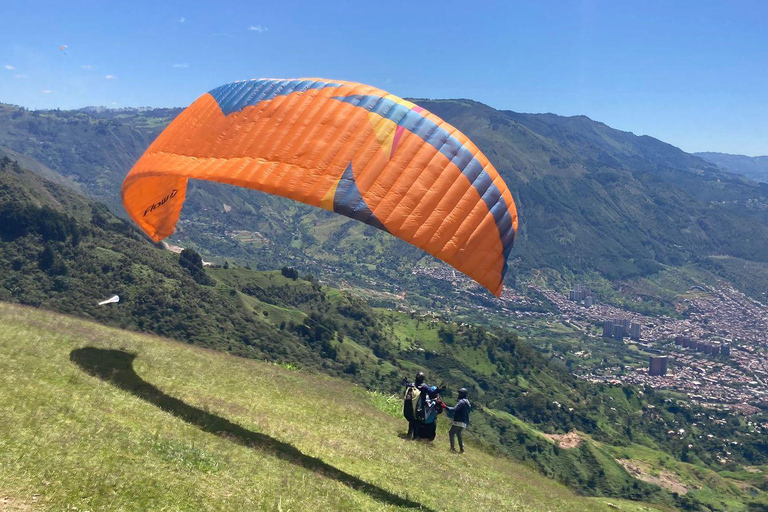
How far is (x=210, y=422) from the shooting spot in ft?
50.4

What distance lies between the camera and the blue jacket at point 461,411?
19.4 m

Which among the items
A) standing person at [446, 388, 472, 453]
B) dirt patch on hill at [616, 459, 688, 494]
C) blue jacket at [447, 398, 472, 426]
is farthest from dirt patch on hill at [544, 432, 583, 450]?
blue jacket at [447, 398, 472, 426]

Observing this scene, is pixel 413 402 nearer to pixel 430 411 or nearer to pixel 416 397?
pixel 416 397

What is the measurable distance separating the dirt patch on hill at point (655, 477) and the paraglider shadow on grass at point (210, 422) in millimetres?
104710

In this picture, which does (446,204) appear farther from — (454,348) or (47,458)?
(454,348)

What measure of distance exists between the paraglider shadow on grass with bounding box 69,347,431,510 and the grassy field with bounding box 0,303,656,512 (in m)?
0.06

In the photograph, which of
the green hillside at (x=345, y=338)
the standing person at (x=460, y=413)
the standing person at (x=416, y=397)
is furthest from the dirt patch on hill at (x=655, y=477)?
the standing person at (x=416, y=397)

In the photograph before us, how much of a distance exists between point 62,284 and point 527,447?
86958 millimetres

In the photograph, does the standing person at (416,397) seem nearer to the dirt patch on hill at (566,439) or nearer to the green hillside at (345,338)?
the green hillside at (345,338)

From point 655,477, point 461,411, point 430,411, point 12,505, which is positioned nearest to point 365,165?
point 430,411

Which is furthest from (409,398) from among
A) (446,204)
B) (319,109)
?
(319,109)

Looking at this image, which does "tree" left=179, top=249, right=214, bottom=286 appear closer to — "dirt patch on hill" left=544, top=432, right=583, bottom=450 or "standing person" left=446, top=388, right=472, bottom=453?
"dirt patch on hill" left=544, top=432, right=583, bottom=450

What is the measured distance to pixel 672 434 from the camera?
158750 millimetres

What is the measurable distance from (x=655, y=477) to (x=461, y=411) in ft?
343
